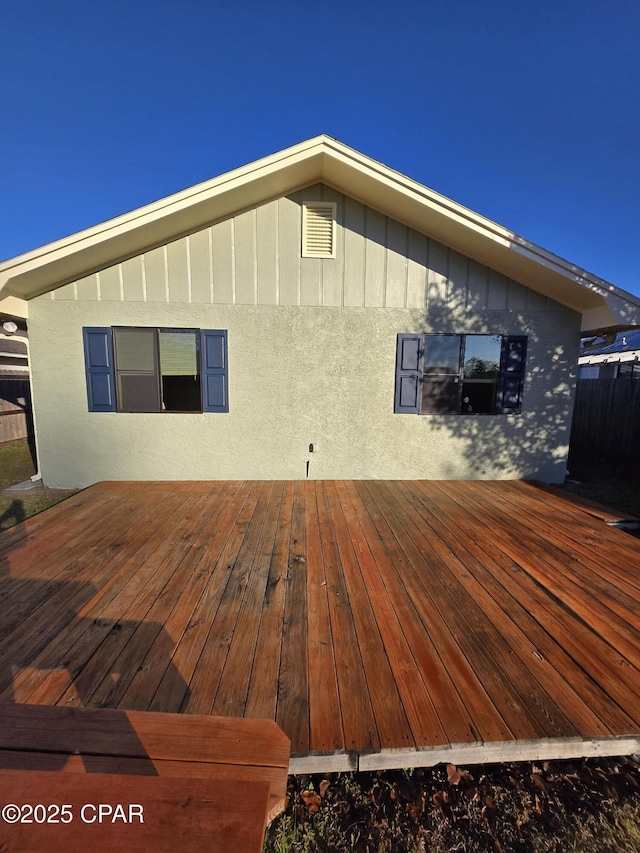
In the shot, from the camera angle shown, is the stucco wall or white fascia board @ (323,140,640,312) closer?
white fascia board @ (323,140,640,312)

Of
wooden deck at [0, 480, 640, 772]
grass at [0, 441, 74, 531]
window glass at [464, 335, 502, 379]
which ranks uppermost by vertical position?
window glass at [464, 335, 502, 379]

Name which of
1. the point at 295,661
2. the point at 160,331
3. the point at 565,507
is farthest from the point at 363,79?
the point at 295,661

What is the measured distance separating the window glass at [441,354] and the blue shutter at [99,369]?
4.71 meters

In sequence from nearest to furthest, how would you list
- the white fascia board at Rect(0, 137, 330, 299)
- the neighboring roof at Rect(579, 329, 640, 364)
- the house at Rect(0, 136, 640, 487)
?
the white fascia board at Rect(0, 137, 330, 299) → the house at Rect(0, 136, 640, 487) → the neighboring roof at Rect(579, 329, 640, 364)

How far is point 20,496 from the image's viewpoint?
194 inches

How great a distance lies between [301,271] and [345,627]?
15.1ft

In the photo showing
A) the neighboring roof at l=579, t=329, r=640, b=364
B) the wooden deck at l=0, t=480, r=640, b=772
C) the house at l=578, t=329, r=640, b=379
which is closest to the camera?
the wooden deck at l=0, t=480, r=640, b=772

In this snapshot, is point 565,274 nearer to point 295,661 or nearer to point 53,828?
point 295,661

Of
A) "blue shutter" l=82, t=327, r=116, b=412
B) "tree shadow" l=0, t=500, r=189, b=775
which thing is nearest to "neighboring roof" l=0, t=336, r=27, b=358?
"blue shutter" l=82, t=327, r=116, b=412

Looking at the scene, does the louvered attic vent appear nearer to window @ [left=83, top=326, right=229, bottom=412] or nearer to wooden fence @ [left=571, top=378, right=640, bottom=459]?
window @ [left=83, top=326, right=229, bottom=412]

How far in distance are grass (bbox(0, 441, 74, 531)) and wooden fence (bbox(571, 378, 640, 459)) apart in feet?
33.5

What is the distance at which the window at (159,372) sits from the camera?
512cm

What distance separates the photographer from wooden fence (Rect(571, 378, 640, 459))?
284 inches

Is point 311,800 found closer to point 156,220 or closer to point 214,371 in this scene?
point 214,371
